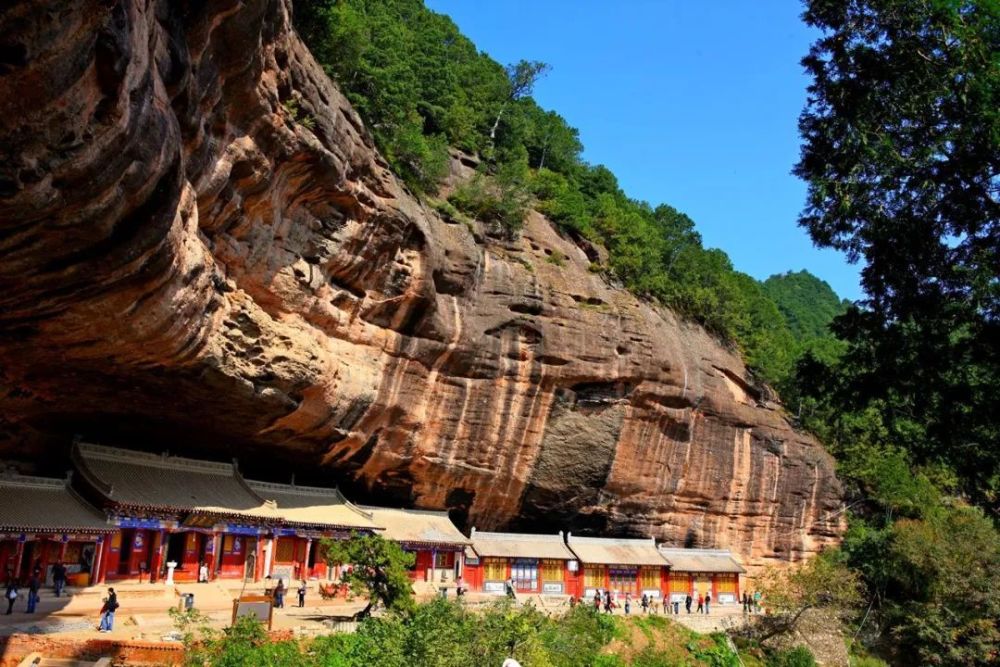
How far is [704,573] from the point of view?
37000mm

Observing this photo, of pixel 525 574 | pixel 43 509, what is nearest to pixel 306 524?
pixel 43 509

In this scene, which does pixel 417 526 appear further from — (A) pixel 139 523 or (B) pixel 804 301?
(B) pixel 804 301

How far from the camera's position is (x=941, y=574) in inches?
1312

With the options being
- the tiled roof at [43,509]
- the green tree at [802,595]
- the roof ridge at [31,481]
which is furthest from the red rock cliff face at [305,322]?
the green tree at [802,595]

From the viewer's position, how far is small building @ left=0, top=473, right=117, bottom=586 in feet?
62.8

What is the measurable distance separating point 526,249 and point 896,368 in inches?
791

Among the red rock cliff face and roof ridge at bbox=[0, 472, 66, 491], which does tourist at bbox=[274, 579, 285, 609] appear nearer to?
the red rock cliff face

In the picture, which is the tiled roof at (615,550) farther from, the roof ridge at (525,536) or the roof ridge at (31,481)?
the roof ridge at (31,481)

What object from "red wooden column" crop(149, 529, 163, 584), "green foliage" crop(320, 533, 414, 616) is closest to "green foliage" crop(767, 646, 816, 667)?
"green foliage" crop(320, 533, 414, 616)

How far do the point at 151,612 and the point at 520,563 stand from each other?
16.7m

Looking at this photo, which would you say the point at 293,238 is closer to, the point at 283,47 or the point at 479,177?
the point at 283,47

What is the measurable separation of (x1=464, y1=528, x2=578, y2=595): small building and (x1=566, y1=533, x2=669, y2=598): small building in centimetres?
65

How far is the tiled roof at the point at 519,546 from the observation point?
31202 mm

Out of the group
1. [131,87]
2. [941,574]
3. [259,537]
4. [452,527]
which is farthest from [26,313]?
[941,574]
